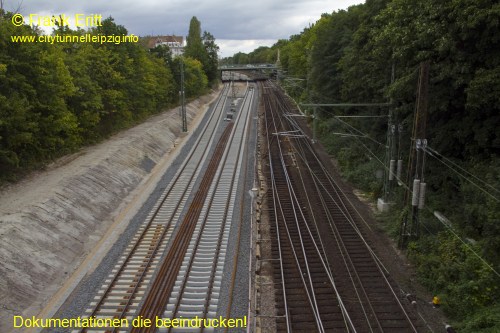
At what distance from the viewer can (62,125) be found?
966 inches

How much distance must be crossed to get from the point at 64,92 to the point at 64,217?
10124 millimetres

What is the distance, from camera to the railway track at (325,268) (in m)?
11.9

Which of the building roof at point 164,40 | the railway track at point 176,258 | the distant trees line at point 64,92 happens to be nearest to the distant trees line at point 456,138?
the railway track at point 176,258

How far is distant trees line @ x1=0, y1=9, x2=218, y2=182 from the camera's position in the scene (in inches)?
811

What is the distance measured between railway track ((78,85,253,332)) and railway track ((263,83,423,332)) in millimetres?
2291

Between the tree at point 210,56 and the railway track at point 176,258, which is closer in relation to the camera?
the railway track at point 176,258

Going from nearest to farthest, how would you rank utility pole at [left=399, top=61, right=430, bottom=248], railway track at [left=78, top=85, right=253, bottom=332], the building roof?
railway track at [left=78, top=85, right=253, bottom=332]
utility pole at [left=399, top=61, right=430, bottom=248]
the building roof

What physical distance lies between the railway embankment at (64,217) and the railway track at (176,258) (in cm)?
157

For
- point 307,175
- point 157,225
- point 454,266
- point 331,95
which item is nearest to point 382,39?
point 307,175

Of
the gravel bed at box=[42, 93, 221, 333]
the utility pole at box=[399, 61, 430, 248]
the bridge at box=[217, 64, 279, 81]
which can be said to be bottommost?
the gravel bed at box=[42, 93, 221, 333]

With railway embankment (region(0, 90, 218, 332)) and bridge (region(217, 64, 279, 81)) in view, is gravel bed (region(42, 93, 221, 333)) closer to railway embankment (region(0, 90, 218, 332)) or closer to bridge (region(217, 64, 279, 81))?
railway embankment (region(0, 90, 218, 332))

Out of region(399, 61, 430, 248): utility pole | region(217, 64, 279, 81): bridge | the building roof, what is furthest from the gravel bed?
the building roof

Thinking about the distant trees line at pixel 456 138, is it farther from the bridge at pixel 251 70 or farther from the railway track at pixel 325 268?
the bridge at pixel 251 70

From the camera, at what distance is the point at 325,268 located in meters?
14.6
